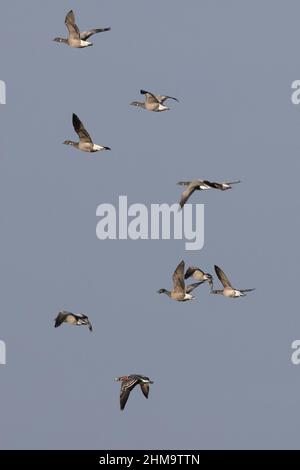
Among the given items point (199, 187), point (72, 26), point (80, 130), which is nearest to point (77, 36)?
point (72, 26)

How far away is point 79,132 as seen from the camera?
62750mm

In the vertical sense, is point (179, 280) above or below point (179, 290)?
above

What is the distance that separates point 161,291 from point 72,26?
1092cm

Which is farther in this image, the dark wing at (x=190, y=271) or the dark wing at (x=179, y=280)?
the dark wing at (x=190, y=271)

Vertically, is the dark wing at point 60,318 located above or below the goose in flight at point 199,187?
below

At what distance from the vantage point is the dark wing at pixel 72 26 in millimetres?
63219

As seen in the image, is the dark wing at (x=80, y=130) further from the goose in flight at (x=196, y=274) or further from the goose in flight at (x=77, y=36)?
the goose in flight at (x=196, y=274)

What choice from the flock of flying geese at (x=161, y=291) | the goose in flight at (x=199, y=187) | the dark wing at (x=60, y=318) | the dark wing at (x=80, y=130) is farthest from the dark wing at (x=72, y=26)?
the dark wing at (x=60, y=318)

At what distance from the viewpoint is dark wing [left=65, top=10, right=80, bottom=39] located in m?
63.2

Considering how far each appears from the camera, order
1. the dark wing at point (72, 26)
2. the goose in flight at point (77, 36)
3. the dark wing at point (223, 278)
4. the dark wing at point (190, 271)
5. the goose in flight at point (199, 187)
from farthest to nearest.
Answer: the dark wing at point (190, 271), the dark wing at point (223, 278), the goose in flight at point (77, 36), the dark wing at point (72, 26), the goose in flight at point (199, 187)

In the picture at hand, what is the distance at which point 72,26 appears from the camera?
64.3m

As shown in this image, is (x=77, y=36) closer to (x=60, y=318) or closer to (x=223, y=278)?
(x=223, y=278)

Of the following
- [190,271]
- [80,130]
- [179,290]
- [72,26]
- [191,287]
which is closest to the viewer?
[80,130]
